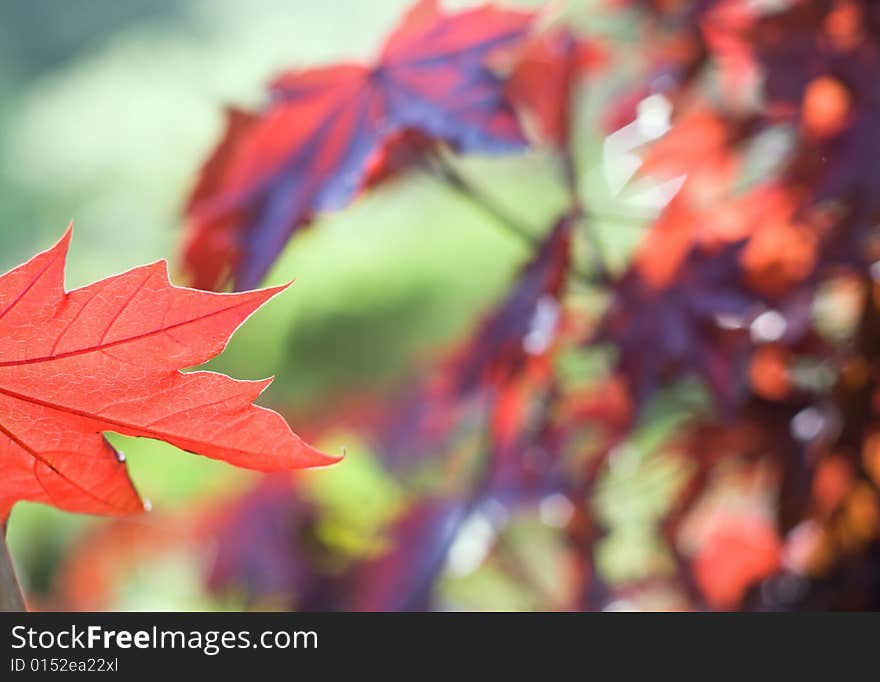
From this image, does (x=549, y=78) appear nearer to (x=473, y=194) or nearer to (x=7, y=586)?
(x=473, y=194)

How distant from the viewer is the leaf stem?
35cm

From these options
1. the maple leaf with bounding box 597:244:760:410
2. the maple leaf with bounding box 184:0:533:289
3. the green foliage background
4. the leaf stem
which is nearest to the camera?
the leaf stem

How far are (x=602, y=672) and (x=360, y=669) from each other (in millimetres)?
130

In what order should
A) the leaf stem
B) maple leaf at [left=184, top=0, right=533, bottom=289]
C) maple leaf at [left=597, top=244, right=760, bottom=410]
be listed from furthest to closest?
maple leaf at [left=597, top=244, right=760, bottom=410]
maple leaf at [left=184, top=0, right=533, bottom=289]
the leaf stem

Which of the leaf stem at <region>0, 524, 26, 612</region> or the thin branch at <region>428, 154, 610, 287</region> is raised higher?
the leaf stem at <region>0, 524, 26, 612</region>

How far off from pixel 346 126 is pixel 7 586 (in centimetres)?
41

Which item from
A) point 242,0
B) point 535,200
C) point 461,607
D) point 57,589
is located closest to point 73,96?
point 242,0

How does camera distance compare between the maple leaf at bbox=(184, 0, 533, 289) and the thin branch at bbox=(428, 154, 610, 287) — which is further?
the thin branch at bbox=(428, 154, 610, 287)

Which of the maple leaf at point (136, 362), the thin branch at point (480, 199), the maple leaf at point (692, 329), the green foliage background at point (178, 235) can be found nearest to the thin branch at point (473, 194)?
the thin branch at point (480, 199)

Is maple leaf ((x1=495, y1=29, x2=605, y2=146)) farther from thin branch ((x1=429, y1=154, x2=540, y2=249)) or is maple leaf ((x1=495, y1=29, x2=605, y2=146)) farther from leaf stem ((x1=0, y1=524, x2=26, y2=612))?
leaf stem ((x1=0, y1=524, x2=26, y2=612))

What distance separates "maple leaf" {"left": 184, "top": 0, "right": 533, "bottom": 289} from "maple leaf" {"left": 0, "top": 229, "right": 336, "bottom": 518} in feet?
0.64

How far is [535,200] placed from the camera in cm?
405

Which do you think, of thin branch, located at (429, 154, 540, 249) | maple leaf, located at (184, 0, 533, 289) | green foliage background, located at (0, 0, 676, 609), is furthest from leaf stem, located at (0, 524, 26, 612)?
green foliage background, located at (0, 0, 676, 609)

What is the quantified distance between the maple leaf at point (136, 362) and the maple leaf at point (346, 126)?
7.7 inches
